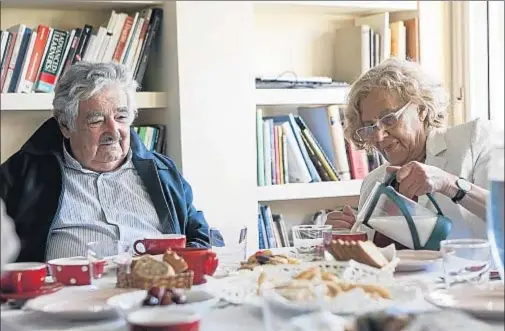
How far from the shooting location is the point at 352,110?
2.35m

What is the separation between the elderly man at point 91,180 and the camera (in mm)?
2174

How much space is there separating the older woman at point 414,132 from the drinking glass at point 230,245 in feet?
1.18

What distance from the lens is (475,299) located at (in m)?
1.25

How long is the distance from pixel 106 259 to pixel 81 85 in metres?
0.80

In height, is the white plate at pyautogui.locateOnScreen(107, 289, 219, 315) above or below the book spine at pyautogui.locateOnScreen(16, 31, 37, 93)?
below

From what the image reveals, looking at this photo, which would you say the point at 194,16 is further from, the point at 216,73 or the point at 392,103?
the point at 392,103

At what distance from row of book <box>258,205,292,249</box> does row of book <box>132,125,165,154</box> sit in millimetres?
449

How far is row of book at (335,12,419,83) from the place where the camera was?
127 inches

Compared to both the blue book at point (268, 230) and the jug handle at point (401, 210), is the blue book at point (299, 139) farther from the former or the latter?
the jug handle at point (401, 210)

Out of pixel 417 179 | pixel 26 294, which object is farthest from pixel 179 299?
pixel 417 179

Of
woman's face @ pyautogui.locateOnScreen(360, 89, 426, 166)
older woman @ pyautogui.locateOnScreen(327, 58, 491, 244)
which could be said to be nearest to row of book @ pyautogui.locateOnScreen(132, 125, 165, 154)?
older woman @ pyautogui.locateOnScreen(327, 58, 491, 244)

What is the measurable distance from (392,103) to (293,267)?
0.90 metres

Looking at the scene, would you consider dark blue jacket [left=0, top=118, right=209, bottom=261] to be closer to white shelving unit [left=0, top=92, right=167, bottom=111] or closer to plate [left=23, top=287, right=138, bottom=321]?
white shelving unit [left=0, top=92, right=167, bottom=111]

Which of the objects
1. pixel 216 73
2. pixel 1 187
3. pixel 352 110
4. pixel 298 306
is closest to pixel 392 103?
pixel 352 110
